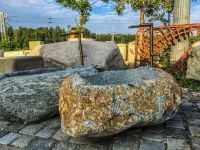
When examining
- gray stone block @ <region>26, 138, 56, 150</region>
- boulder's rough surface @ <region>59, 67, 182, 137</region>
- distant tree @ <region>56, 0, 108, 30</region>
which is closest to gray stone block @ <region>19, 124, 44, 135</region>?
gray stone block @ <region>26, 138, 56, 150</region>

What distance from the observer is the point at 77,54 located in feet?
17.6

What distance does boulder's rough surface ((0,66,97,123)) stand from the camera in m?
2.93

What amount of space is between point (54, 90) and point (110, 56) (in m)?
2.96

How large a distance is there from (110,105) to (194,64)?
346 cm

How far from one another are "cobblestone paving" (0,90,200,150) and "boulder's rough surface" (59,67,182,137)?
0.60ft

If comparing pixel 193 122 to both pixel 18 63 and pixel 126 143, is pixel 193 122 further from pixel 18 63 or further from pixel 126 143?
pixel 18 63

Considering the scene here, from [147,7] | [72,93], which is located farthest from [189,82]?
[147,7]

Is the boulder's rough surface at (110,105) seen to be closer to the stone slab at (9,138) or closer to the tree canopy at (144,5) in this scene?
the stone slab at (9,138)

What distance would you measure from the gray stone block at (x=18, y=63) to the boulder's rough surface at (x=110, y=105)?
124 inches

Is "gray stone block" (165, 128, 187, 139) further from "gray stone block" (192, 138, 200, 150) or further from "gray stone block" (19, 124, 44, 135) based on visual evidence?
"gray stone block" (19, 124, 44, 135)

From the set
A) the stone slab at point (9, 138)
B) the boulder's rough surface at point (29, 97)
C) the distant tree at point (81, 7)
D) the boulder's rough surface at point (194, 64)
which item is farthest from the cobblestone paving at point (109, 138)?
the distant tree at point (81, 7)

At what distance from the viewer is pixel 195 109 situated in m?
3.65

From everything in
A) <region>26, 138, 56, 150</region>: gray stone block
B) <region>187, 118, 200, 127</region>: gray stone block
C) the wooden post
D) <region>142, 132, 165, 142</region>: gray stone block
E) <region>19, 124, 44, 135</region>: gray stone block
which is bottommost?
<region>26, 138, 56, 150</region>: gray stone block

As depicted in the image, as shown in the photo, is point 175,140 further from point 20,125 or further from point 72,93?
point 20,125
